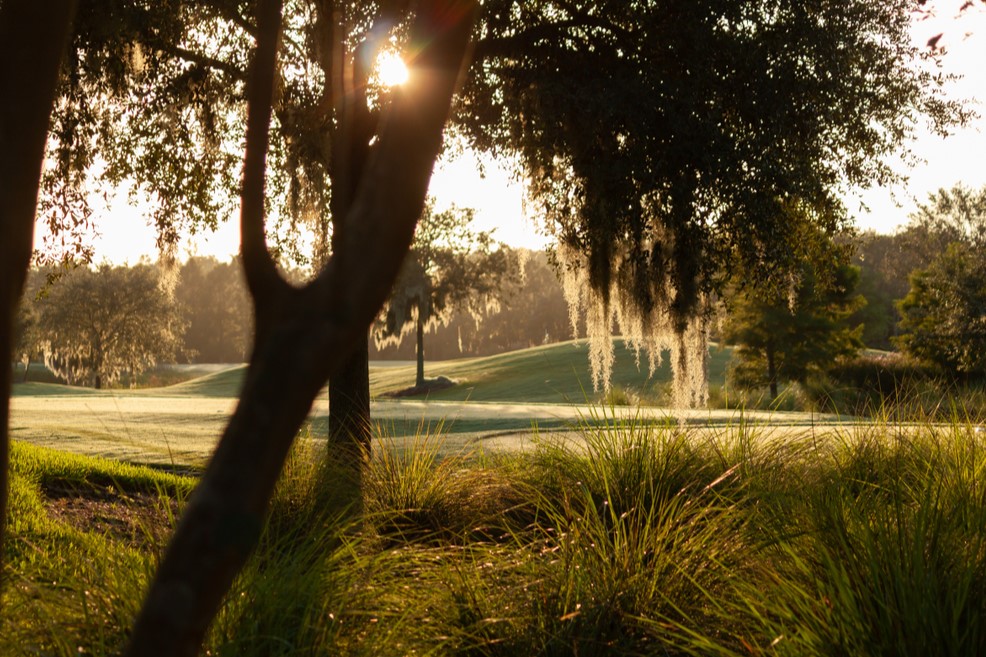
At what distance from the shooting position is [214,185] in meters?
9.70

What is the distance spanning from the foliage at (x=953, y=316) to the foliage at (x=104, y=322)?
39455 millimetres

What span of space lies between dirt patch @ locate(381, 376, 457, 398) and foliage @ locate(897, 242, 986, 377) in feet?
64.1

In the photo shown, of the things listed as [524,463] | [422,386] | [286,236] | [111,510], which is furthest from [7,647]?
[422,386]

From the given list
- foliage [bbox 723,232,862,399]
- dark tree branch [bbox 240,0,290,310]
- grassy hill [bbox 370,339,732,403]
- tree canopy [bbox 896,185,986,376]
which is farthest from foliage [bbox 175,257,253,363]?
dark tree branch [bbox 240,0,290,310]

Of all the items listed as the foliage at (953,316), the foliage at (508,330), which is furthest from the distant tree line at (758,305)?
the foliage at (508,330)

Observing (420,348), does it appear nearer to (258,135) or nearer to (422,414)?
(422,414)

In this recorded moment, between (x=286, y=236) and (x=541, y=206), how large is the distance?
2896 mm

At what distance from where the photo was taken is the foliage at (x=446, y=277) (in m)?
38.1

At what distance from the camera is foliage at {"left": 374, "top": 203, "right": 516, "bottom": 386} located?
38.1 metres

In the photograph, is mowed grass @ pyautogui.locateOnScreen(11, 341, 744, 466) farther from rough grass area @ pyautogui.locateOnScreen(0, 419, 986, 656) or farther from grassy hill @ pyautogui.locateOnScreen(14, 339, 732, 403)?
rough grass area @ pyautogui.locateOnScreen(0, 419, 986, 656)

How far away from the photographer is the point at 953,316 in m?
30.3

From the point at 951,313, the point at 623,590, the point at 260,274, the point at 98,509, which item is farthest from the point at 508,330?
the point at 260,274

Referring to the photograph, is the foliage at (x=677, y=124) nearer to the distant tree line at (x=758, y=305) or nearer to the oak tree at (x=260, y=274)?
the distant tree line at (x=758, y=305)

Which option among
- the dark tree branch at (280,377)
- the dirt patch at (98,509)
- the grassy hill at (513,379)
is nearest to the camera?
the dark tree branch at (280,377)
